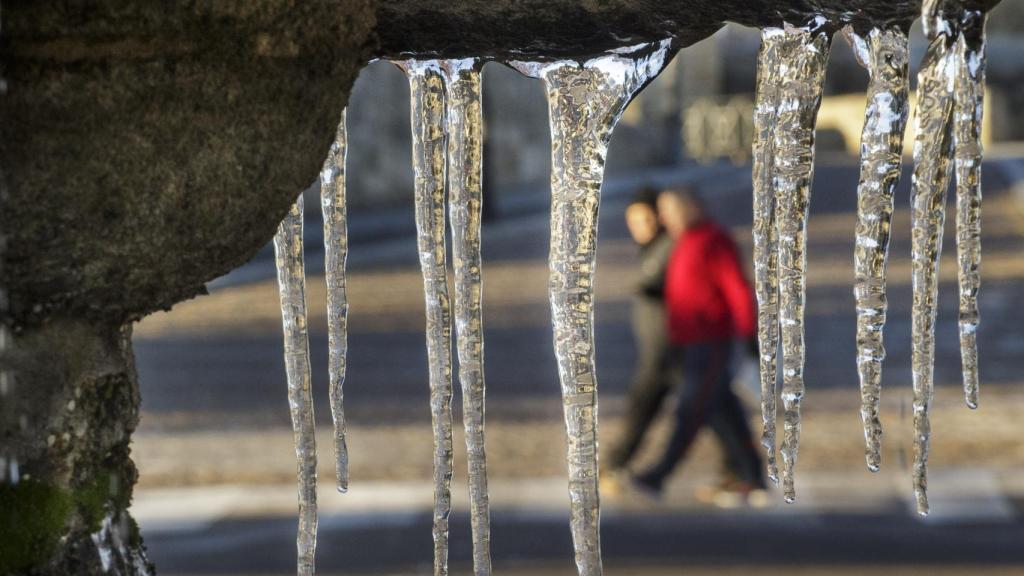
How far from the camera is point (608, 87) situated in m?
1.81

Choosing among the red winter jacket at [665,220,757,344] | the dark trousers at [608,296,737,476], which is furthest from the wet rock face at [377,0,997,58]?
the dark trousers at [608,296,737,476]

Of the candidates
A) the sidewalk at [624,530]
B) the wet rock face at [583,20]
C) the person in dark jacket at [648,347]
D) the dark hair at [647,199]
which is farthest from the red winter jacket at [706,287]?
the wet rock face at [583,20]

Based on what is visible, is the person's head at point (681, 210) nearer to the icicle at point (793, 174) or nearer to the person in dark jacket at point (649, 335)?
the person in dark jacket at point (649, 335)

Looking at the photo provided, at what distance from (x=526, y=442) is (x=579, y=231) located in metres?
5.96

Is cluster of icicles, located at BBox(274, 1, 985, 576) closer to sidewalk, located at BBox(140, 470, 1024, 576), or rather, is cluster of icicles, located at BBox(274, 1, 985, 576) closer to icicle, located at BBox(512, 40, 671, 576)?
icicle, located at BBox(512, 40, 671, 576)

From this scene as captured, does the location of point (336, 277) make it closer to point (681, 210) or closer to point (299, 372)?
point (299, 372)

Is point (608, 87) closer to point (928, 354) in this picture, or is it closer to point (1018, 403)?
point (928, 354)

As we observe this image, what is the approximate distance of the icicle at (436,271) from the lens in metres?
1.95

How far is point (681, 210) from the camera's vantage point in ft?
22.2

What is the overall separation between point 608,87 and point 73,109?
700 millimetres

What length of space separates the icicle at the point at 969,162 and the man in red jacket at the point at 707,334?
14.9ft

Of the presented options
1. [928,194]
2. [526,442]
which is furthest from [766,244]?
[526,442]

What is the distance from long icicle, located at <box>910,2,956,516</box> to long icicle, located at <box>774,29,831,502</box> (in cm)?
14

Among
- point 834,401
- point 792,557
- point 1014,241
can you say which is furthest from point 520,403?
point 1014,241
